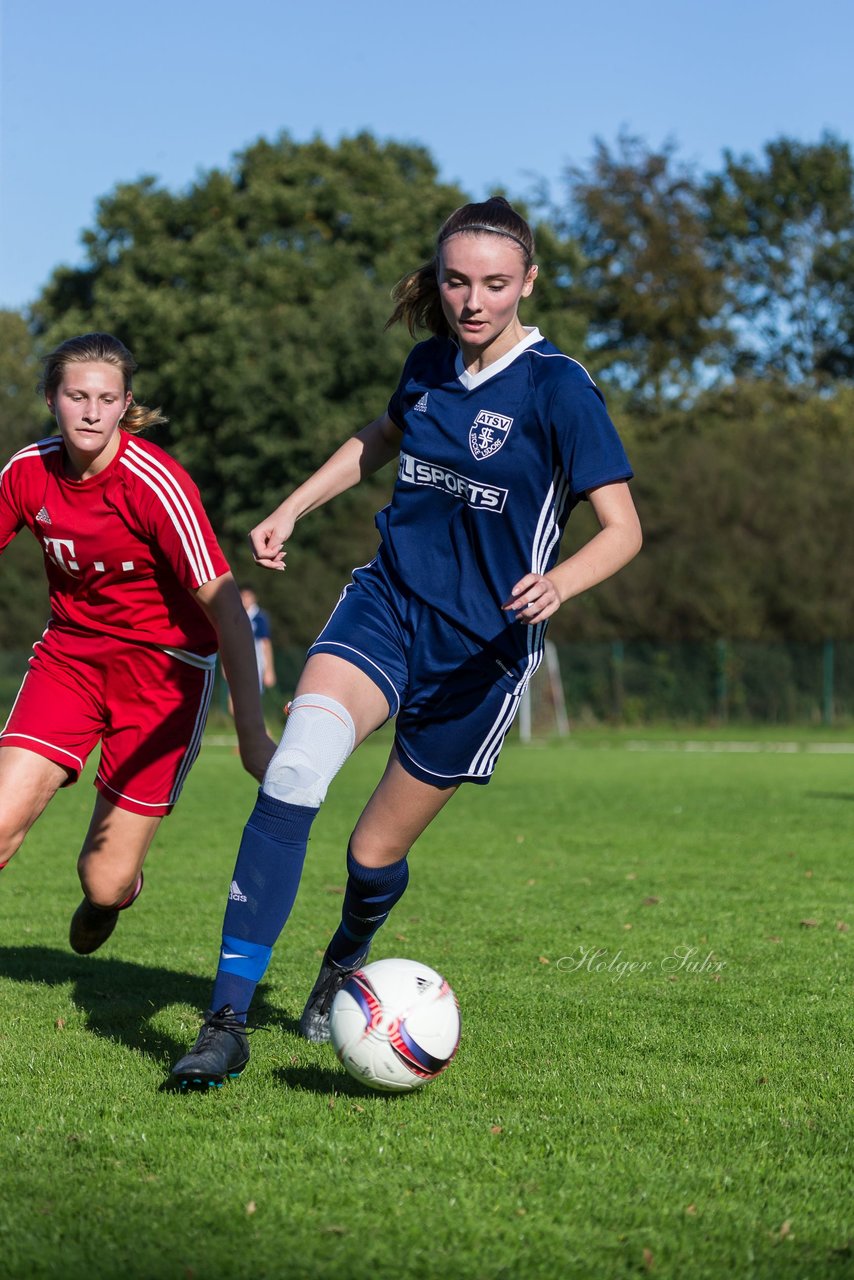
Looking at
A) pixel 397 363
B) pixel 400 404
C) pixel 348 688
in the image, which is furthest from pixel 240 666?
pixel 397 363

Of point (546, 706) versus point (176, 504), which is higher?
point (176, 504)

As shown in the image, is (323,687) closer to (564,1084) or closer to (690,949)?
(564,1084)

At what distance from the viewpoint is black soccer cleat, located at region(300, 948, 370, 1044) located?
495 cm

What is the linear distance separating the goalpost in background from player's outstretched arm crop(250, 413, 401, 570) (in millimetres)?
26115

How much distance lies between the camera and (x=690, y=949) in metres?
6.81

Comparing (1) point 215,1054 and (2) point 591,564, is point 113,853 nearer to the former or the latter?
(1) point 215,1054

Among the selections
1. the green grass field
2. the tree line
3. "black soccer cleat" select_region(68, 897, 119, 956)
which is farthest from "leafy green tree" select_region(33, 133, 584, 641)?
"black soccer cleat" select_region(68, 897, 119, 956)

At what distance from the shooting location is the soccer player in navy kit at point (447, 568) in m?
4.10

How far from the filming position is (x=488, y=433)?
436 centimetres

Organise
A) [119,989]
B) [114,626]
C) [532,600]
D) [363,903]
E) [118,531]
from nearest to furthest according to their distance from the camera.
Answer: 1. [532,600]
2. [363,903]
3. [118,531]
4. [114,626]
5. [119,989]

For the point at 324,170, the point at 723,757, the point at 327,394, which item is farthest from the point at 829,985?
the point at 324,170

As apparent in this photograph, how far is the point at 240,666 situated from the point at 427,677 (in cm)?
79

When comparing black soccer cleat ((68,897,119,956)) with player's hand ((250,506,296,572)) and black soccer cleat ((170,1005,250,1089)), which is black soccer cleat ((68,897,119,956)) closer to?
black soccer cleat ((170,1005,250,1089))

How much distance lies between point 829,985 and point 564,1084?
2.04 m
